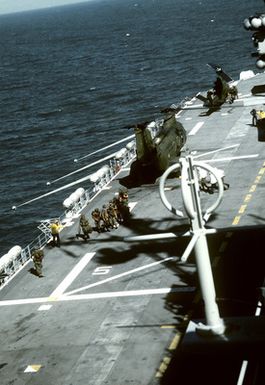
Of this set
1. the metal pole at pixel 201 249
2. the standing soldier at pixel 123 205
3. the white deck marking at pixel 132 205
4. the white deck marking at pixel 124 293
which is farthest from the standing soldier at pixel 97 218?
the metal pole at pixel 201 249

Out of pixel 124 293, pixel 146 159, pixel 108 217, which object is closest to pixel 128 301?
pixel 124 293

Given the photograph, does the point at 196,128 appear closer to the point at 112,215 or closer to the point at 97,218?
the point at 112,215

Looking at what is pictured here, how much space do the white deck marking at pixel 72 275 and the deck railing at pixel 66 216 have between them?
3867 mm

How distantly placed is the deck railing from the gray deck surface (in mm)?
909

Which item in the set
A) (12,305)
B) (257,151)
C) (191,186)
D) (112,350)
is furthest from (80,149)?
(191,186)

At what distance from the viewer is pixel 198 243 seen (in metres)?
15.4

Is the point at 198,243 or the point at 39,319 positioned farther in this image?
the point at 39,319

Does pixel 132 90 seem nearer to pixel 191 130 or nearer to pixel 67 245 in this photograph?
pixel 191 130

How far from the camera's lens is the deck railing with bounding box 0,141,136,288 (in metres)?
40.8

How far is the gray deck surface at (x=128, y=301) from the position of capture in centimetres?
2667

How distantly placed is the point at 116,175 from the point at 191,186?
42.3m

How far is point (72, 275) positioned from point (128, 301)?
5767 mm

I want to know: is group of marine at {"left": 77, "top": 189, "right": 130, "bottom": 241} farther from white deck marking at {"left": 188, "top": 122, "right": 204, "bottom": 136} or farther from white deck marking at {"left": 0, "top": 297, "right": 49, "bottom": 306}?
white deck marking at {"left": 188, "top": 122, "right": 204, "bottom": 136}

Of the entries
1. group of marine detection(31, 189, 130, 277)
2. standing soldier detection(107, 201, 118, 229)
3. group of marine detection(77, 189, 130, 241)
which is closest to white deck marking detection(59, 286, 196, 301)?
group of marine detection(31, 189, 130, 277)
